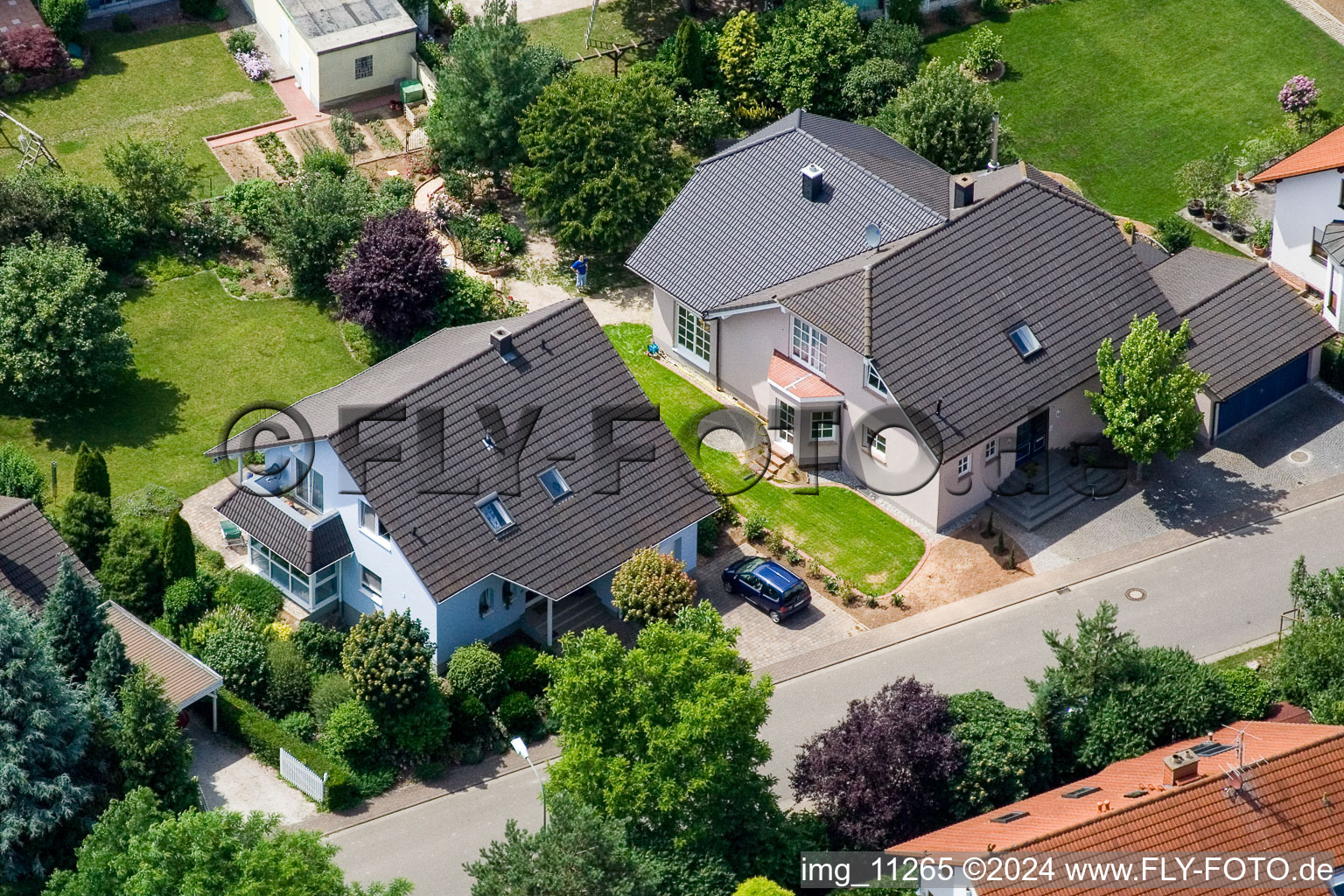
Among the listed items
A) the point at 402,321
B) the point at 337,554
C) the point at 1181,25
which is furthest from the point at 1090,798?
the point at 1181,25

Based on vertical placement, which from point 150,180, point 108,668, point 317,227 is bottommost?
point 108,668

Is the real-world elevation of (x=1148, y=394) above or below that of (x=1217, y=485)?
above

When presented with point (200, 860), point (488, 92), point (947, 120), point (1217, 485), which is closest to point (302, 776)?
point (200, 860)

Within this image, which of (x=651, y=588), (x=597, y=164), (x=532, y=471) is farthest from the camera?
(x=597, y=164)

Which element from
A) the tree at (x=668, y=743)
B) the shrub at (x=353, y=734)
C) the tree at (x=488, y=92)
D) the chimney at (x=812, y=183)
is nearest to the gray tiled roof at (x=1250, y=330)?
the chimney at (x=812, y=183)

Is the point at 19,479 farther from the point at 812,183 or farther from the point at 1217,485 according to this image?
the point at 1217,485
